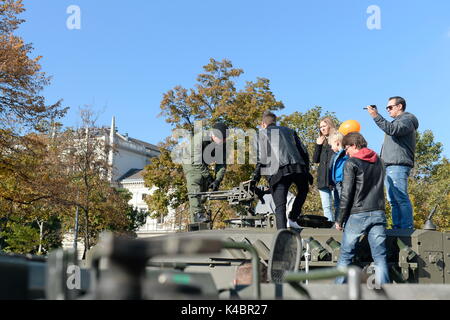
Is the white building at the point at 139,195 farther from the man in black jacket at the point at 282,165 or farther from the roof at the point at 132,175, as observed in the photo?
the man in black jacket at the point at 282,165

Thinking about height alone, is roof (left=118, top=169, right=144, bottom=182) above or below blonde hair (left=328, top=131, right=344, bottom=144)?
above

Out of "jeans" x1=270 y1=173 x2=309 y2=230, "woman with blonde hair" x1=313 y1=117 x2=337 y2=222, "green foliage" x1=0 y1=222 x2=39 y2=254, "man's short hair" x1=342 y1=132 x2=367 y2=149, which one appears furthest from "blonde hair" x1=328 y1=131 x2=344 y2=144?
"green foliage" x1=0 y1=222 x2=39 y2=254

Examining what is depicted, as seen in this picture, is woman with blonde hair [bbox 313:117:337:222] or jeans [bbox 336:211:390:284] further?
woman with blonde hair [bbox 313:117:337:222]

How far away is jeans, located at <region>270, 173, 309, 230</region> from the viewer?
698cm

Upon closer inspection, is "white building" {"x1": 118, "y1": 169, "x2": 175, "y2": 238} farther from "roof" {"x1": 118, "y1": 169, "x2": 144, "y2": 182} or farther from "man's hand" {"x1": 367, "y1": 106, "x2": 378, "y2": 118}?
"man's hand" {"x1": 367, "y1": 106, "x2": 378, "y2": 118}

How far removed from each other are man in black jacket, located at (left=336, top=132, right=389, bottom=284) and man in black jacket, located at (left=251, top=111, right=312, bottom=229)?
1.31m

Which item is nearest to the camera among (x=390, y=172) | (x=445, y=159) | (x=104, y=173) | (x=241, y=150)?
(x=390, y=172)

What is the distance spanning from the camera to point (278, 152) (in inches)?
288

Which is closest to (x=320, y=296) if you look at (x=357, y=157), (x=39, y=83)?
(x=357, y=157)

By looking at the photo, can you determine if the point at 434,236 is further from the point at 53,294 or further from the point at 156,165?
the point at 156,165

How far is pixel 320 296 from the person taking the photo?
2.66 m

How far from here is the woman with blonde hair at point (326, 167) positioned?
853cm

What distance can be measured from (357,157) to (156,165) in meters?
24.2

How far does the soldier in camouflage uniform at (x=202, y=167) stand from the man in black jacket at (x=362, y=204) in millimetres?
3322
